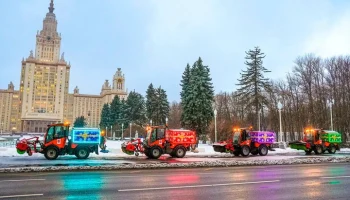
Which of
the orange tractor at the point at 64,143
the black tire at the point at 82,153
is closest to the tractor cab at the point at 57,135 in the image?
the orange tractor at the point at 64,143

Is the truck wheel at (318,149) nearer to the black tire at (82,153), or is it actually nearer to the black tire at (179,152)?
the black tire at (179,152)

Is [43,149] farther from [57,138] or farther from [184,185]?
[184,185]

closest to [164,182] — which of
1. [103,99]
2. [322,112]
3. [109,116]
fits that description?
[322,112]

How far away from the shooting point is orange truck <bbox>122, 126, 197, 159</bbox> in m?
23.5

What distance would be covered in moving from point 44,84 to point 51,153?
15980 centimetres

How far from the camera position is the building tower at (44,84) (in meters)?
157

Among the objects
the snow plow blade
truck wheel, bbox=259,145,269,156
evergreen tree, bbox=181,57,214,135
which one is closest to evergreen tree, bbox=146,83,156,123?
evergreen tree, bbox=181,57,214,135

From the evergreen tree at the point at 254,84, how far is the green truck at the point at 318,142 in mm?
17271

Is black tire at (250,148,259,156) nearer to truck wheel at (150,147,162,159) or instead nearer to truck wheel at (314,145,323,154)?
truck wheel at (314,145,323,154)

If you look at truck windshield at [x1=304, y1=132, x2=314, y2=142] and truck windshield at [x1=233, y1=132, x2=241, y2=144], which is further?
truck windshield at [x1=304, y1=132, x2=314, y2=142]

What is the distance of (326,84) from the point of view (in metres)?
48.1

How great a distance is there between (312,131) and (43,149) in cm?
2500

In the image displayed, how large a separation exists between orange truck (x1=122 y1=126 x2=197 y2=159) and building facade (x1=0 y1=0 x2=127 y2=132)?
14070 centimetres

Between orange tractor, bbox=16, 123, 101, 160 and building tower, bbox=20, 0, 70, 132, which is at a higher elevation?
building tower, bbox=20, 0, 70, 132
